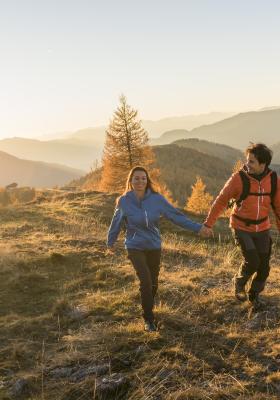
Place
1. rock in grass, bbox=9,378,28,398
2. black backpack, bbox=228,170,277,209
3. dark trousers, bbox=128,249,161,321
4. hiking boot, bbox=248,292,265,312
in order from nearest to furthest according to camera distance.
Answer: rock in grass, bbox=9,378,28,398, dark trousers, bbox=128,249,161,321, black backpack, bbox=228,170,277,209, hiking boot, bbox=248,292,265,312

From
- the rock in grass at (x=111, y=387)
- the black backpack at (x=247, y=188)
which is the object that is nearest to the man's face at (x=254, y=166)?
the black backpack at (x=247, y=188)

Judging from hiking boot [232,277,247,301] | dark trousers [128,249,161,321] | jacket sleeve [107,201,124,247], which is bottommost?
hiking boot [232,277,247,301]

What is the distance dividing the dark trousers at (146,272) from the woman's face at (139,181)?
3.00 feet

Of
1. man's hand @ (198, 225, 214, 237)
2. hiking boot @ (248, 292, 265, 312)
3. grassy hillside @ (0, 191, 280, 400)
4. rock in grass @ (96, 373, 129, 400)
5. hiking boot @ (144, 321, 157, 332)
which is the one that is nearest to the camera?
rock in grass @ (96, 373, 129, 400)

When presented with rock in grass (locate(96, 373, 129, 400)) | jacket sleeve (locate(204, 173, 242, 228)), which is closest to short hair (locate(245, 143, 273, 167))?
jacket sleeve (locate(204, 173, 242, 228))

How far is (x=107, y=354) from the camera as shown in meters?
5.82

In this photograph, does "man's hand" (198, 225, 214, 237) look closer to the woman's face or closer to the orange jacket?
the orange jacket

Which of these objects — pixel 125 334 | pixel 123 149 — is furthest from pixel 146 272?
pixel 123 149

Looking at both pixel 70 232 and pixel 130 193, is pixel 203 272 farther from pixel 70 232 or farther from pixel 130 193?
pixel 70 232

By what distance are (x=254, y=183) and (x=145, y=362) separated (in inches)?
116

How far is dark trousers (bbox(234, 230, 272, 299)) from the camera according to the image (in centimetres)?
691

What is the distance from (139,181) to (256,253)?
201cm

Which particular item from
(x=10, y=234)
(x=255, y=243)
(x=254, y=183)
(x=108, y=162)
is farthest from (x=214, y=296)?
(x=108, y=162)

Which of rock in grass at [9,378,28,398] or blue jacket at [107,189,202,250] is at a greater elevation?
blue jacket at [107,189,202,250]
